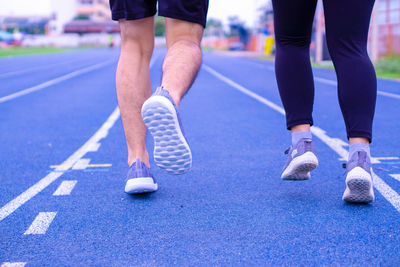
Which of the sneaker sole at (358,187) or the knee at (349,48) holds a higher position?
the knee at (349,48)

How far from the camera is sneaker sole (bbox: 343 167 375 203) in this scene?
2.28 metres

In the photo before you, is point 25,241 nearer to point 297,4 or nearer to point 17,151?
point 297,4

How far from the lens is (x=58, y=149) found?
422 centimetres

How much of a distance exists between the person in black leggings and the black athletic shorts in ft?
1.54

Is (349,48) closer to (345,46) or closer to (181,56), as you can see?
(345,46)

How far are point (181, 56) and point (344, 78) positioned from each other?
808 mm

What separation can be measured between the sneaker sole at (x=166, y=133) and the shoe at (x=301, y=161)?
663 mm

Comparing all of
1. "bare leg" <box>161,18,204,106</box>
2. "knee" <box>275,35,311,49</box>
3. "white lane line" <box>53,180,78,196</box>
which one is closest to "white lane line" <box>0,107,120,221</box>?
"white lane line" <box>53,180,78,196</box>

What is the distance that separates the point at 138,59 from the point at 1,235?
45.3 inches

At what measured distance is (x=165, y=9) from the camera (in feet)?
7.51

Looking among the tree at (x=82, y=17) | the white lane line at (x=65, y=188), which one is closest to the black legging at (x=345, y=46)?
the white lane line at (x=65, y=188)

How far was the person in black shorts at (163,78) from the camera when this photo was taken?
2.07 m

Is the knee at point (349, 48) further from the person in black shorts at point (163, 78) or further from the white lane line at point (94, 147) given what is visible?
the white lane line at point (94, 147)

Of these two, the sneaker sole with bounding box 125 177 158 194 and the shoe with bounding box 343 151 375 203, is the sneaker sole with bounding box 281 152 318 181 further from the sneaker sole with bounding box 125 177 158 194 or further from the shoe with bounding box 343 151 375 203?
the sneaker sole with bounding box 125 177 158 194
